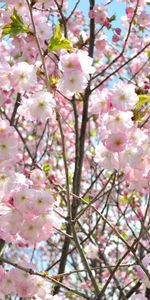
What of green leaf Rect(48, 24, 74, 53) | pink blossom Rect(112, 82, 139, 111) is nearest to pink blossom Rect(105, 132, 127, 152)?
pink blossom Rect(112, 82, 139, 111)

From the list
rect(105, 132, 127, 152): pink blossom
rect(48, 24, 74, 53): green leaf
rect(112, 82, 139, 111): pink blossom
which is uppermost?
rect(48, 24, 74, 53): green leaf

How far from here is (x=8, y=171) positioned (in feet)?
8.54

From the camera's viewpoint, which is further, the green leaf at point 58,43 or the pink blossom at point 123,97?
the green leaf at point 58,43

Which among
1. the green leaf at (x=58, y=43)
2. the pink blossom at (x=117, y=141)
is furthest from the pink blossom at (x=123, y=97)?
the green leaf at (x=58, y=43)

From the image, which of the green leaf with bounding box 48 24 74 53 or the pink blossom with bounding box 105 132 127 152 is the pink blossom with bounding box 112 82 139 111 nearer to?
the pink blossom with bounding box 105 132 127 152

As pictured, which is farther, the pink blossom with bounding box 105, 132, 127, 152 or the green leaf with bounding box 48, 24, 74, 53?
the green leaf with bounding box 48, 24, 74, 53

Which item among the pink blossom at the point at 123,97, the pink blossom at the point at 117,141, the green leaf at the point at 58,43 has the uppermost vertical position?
the green leaf at the point at 58,43

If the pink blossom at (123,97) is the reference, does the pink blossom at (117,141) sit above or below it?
below

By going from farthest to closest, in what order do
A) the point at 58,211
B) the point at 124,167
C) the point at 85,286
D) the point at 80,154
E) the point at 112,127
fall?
the point at 85,286
the point at 80,154
the point at 58,211
the point at 124,167
the point at 112,127

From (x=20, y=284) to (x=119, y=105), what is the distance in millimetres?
1181

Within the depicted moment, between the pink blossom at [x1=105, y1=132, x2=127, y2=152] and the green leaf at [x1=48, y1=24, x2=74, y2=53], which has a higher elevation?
the green leaf at [x1=48, y1=24, x2=74, y2=53]

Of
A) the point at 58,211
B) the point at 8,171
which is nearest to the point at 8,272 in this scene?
the point at 58,211

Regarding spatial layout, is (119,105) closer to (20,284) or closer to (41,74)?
(41,74)

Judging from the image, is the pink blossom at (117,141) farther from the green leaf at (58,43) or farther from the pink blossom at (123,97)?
the green leaf at (58,43)
